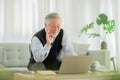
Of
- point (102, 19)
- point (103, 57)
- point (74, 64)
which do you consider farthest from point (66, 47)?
point (102, 19)

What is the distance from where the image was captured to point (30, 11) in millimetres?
5219

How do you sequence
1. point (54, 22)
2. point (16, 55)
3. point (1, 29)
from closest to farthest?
point (54, 22) → point (16, 55) → point (1, 29)

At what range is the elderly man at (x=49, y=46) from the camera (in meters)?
2.76

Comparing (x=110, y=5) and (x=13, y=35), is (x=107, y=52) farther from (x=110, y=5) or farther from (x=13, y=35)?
(x=13, y=35)

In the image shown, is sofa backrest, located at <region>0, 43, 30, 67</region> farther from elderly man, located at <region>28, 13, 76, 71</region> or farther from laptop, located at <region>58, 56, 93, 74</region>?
laptop, located at <region>58, 56, 93, 74</region>

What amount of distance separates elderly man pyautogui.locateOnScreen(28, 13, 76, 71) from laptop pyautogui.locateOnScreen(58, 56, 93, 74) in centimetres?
71

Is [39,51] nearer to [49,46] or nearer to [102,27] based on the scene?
[49,46]

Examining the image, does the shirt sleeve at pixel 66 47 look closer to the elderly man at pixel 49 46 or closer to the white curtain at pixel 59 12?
the elderly man at pixel 49 46

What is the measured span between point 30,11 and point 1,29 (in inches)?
26.5

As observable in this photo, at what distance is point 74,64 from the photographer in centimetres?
194

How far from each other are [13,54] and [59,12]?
4.60 feet

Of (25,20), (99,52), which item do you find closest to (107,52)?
(99,52)

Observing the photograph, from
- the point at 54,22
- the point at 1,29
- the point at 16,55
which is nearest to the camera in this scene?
the point at 54,22

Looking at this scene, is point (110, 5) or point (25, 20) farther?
point (110, 5)
